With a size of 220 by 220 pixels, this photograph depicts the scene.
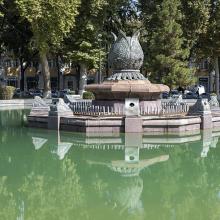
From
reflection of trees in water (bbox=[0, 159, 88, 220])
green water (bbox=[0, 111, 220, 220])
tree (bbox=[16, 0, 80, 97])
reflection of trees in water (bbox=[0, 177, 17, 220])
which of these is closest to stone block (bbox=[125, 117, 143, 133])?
green water (bbox=[0, 111, 220, 220])

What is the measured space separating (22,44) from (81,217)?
47.1 meters

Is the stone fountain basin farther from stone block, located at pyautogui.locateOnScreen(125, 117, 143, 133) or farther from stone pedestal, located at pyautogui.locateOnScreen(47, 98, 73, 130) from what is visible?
stone block, located at pyautogui.locateOnScreen(125, 117, 143, 133)

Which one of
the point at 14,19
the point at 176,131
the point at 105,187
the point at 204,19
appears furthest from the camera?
the point at 14,19

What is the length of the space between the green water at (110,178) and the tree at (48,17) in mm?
21372

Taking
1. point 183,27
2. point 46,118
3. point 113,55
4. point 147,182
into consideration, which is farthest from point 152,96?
point 183,27

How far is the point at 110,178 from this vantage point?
11.9 m

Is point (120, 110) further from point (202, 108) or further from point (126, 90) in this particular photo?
point (202, 108)

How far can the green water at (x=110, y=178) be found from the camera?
9148mm

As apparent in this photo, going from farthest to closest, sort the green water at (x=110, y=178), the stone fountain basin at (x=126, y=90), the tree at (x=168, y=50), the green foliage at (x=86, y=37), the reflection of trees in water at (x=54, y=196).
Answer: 1. the green foliage at (x=86, y=37)
2. the tree at (x=168, y=50)
3. the stone fountain basin at (x=126, y=90)
4. the green water at (x=110, y=178)
5. the reflection of trees in water at (x=54, y=196)

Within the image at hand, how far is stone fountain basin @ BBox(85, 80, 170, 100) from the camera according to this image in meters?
22.1

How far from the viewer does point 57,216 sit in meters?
8.77

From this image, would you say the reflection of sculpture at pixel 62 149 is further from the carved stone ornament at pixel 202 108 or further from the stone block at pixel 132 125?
the carved stone ornament at pixel 202 108

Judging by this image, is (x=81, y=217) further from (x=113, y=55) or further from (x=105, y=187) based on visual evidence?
(x=113, y=55)

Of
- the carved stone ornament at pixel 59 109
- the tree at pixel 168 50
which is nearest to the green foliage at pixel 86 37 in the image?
the tree at pixel 168 50
